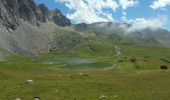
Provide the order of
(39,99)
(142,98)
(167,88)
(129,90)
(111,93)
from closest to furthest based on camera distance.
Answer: (39,99) < (142,98) < (111,93) < (129,90) < (167,88)

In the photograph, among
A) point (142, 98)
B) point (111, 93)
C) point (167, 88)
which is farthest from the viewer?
point (167, 88)

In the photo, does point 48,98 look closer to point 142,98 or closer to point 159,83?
point 142,98

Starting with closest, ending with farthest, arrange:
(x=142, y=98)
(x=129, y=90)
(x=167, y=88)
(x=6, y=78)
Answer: (x=142, y=98), (x=129, y=90), (x=167, y=88), (x=6, y=78)

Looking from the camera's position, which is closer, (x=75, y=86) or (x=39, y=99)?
(x=39, y=99)

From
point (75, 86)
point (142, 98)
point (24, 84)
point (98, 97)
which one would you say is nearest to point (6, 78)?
point (24, 84)

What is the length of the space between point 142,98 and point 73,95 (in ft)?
32.9

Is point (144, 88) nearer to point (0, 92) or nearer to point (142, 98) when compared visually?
point (142, 98)

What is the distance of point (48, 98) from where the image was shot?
4569cm

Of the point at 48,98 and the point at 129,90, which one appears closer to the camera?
the point at 48,98

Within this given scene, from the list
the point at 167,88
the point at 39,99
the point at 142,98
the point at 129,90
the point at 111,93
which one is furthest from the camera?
the point at 167,88

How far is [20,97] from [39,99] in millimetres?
2947

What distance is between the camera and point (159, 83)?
220 ft

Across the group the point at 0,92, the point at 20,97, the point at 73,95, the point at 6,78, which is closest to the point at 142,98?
the point at 73,95

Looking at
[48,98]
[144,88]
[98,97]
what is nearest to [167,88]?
[144,88]
